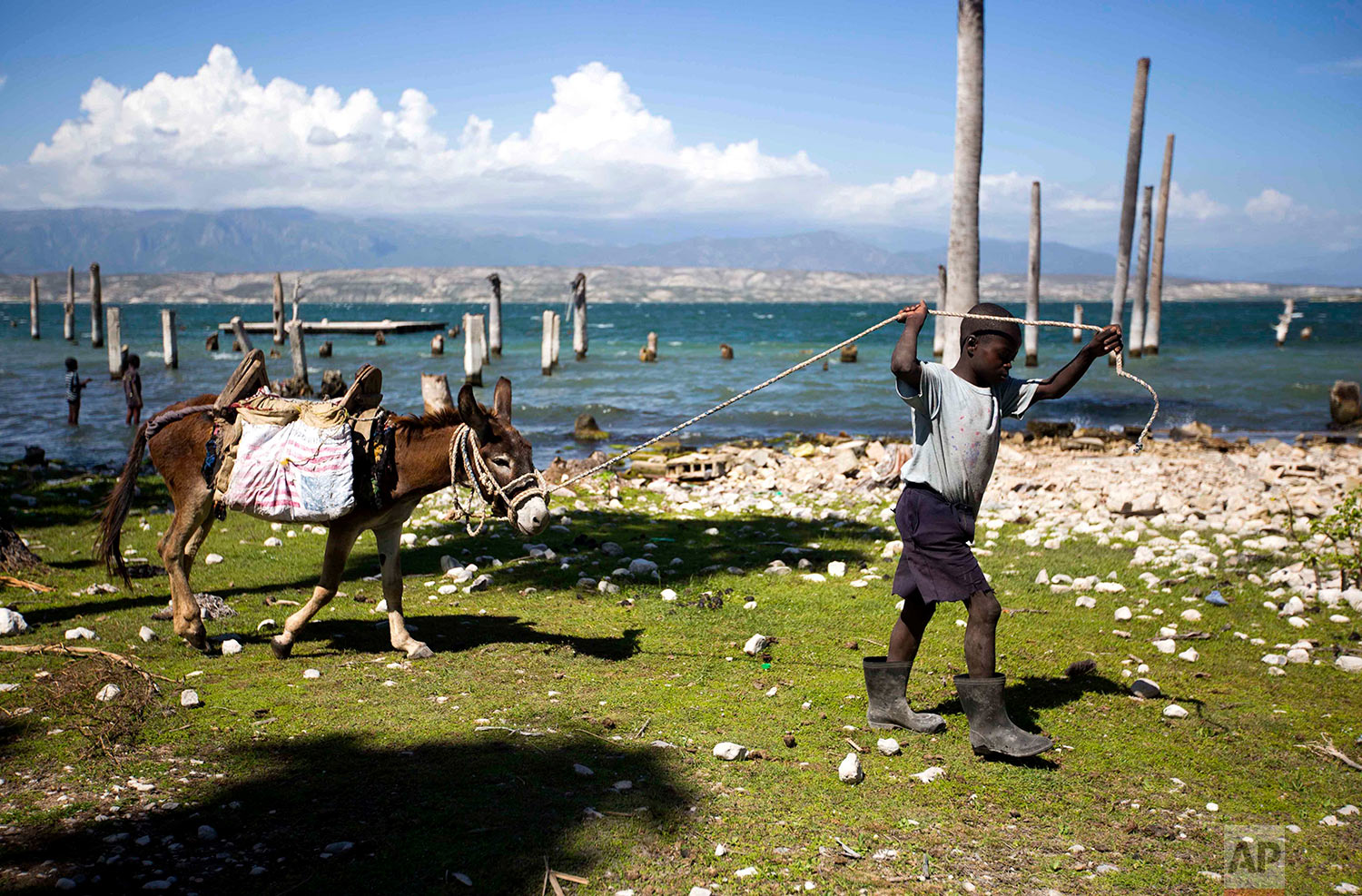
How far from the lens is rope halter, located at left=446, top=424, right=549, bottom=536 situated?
5934mm

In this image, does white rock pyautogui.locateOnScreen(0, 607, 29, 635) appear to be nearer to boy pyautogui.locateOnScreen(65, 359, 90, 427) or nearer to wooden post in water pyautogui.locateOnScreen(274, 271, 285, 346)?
boy pyautogui.locateOnScreen(65, 359, 90, 427)

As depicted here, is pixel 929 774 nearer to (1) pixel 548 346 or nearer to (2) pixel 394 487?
(2) pixel 394 487

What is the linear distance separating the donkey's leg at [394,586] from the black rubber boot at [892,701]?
10.1 feet

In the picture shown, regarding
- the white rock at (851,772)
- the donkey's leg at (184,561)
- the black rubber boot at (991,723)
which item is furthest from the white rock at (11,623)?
the black rubber boot at (991,723)

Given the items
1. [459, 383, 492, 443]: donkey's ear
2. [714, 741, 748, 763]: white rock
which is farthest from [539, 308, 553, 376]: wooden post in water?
[714, 741, 748, 763]: white rock

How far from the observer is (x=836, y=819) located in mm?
4215

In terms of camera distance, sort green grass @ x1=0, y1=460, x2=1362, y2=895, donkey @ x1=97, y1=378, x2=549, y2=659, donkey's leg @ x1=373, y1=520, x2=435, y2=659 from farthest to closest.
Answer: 1. donkey's leg @ x1=373, y1=520, x2=435, y2=659
2. donkey @ x1=97, y1=378, x2=549, y2=659
3. green grass @ x1=0, y1=460, x2=1362, y2=895

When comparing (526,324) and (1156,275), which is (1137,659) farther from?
(526,324)

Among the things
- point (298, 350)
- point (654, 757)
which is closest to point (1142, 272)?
point (298, 350)

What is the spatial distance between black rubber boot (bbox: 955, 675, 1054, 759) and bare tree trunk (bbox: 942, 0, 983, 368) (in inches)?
316

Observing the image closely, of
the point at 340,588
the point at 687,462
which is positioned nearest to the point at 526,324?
the point at 687,462

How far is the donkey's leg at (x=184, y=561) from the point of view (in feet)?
21.2

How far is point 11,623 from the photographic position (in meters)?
6.66

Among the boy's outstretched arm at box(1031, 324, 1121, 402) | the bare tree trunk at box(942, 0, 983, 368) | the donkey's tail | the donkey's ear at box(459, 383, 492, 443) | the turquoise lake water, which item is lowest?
the turquoise lake water
